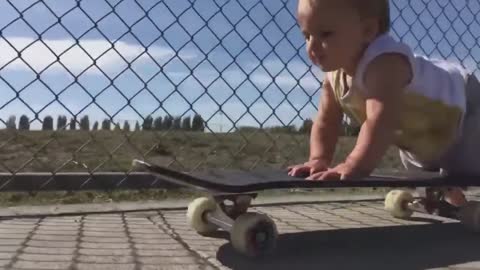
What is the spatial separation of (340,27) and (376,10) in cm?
16

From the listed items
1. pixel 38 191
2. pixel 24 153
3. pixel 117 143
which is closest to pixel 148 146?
pixel 117 143

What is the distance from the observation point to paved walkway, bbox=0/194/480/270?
2.03 meters

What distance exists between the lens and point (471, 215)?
8.64 feet

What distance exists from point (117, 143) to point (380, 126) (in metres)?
2.14

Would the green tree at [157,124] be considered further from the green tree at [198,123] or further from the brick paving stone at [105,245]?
the brick paving stone at [105,245]

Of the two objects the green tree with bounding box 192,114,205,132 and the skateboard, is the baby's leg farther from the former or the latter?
the green tree with bounding box 192,114,205,132

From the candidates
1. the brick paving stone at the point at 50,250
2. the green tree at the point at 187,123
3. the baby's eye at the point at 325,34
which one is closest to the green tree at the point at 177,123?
the green tree at the point at 187,123

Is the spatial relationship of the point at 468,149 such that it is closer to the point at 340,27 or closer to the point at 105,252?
the point at 340,27

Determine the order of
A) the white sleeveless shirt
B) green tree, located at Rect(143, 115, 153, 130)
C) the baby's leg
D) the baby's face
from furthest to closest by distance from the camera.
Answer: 1. green tree, located at Rect(143, 115, 153, 130)
2. the baby's leg
3. the white sleeveless shirt
4. the baby's face

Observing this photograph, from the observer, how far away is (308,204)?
3.44 meters

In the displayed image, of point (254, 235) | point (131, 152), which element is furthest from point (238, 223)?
point (131, 152)

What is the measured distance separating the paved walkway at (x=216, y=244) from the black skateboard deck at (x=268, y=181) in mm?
205

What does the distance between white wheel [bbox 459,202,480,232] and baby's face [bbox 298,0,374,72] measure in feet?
2.25

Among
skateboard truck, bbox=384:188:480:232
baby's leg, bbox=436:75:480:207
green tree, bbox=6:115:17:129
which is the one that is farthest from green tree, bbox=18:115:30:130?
baby's leg, bbox=436:75:480:207
